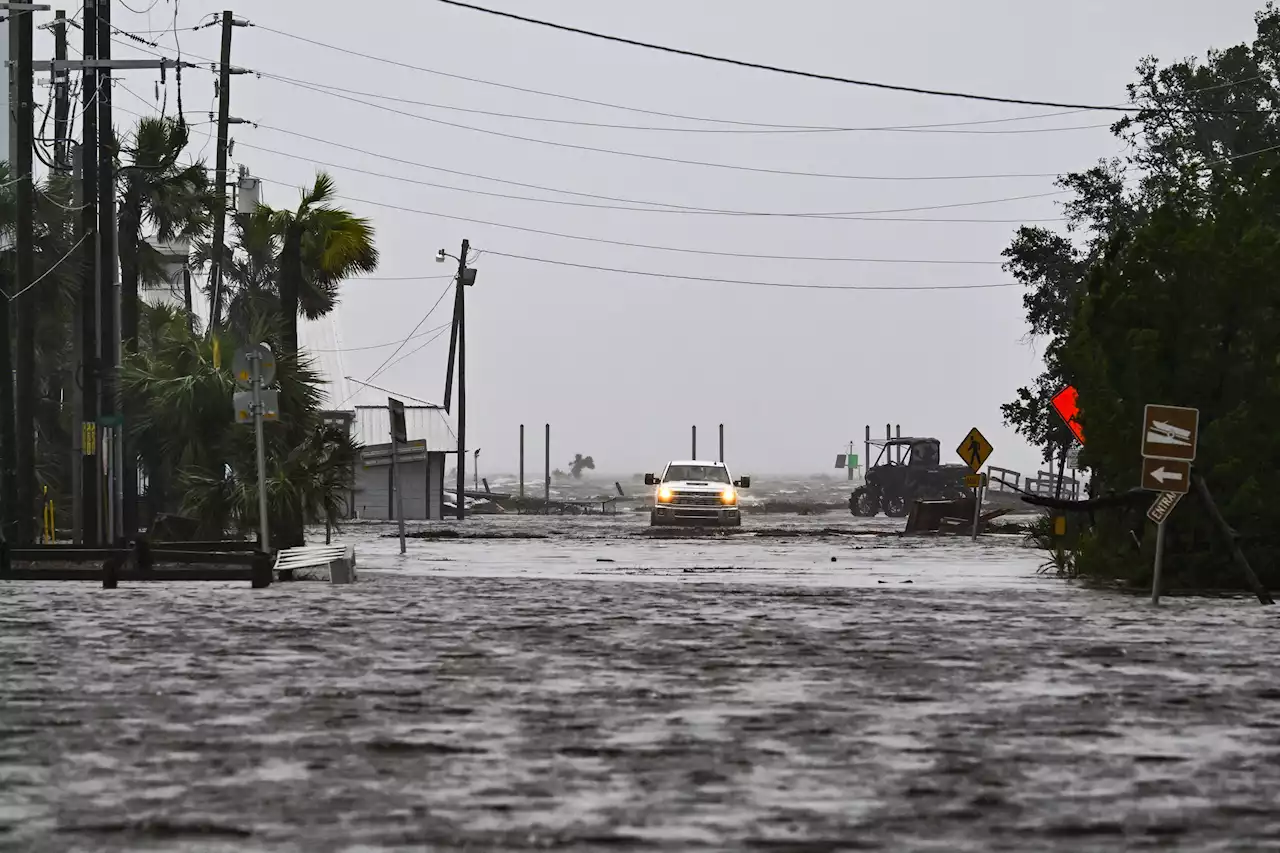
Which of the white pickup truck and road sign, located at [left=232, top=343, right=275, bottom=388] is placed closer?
road sign, located at [left=232, top=343, right=275, bottom=388]

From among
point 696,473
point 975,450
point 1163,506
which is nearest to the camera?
point 1163,506

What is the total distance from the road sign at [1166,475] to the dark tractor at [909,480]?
45780 mm

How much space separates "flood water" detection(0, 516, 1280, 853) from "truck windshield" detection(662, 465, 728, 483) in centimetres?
3079

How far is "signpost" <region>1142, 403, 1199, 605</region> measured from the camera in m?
20.9

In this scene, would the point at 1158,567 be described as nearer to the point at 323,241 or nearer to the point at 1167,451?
the point at 1167,451

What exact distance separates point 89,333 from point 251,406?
31.3 ft

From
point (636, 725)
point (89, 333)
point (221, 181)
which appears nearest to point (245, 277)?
point (221, 181)

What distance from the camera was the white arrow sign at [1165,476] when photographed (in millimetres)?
20953

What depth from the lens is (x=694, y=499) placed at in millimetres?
50500

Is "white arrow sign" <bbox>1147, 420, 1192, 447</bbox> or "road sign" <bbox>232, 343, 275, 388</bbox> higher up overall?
"road sign" <bbox>232, 343, 275, 388</bbox>

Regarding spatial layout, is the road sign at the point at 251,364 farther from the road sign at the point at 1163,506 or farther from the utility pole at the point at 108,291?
the road sign at the point at 1163,506

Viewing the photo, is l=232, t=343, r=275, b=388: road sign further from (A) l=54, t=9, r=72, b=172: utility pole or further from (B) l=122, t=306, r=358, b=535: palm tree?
(A) l=54, t=9, r=72, b=172: utility pole

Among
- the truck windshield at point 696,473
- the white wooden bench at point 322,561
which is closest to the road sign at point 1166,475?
the white wooden bench at point 322,561

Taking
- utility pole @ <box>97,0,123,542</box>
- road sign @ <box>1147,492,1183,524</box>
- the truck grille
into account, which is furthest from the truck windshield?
road sign @ <box>1147,492,1183,524</box>
